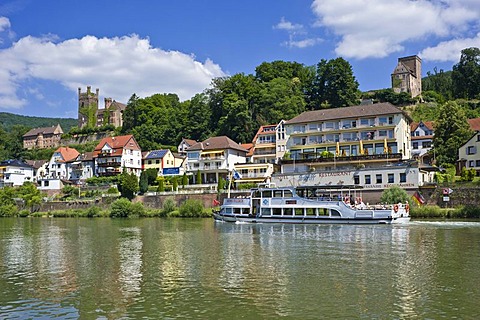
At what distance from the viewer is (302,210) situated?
54750 millimetres

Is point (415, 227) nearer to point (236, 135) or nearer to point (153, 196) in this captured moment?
point (153, 196)

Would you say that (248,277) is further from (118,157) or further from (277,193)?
(118,157)

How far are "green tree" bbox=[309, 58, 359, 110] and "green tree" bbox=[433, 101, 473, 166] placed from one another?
29.2 metres

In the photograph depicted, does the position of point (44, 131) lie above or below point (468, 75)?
below

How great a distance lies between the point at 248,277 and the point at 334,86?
8752cm

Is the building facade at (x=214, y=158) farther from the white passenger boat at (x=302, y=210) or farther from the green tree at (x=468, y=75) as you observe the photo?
the green tree at (x=468, y=75)

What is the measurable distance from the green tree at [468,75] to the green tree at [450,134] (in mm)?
37392

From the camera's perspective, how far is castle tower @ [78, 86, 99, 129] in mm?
172125

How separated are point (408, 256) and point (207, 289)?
1409cm

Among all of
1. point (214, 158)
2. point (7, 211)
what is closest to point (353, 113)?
point (214, 158)

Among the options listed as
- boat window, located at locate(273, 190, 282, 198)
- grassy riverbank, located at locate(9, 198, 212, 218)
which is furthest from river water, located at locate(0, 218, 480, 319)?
grassy riverbank, located at locate(9, 198, 212, 218)

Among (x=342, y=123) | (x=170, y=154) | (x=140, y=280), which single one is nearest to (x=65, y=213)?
(x=170, y=154)

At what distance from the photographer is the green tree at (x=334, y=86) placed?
105750mm

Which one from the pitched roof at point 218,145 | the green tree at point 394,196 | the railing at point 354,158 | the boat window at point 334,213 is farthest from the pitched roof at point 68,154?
the green tree at point 394,196
